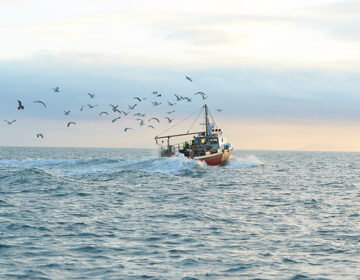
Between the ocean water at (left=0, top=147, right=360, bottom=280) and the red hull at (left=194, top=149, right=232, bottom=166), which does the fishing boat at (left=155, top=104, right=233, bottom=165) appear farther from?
the ocean water at (left=0, top=147, right=360, bottom=280)

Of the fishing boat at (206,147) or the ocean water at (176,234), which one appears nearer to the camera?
the ocean water at (176,234)

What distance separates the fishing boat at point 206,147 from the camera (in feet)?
188

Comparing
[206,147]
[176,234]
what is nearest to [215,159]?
[206,147]

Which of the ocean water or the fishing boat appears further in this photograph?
the fishing boat

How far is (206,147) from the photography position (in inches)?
2368

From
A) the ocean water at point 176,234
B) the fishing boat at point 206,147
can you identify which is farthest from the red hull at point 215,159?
the ocean water at point 176,234

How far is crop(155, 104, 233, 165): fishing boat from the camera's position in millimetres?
57266

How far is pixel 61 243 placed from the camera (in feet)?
50.8

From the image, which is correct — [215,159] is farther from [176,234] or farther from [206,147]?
[176,234]

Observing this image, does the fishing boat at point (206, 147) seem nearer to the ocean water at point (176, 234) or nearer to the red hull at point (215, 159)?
the red hull at point (215, 159)

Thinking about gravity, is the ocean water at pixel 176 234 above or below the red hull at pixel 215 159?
below

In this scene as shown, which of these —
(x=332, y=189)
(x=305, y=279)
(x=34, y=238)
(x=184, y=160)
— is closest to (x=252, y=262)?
(x=305, y=279)

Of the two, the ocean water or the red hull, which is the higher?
the red hull

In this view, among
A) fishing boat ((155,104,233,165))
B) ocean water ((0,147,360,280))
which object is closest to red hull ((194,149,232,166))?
fishing boat ((155,104,233,165))
